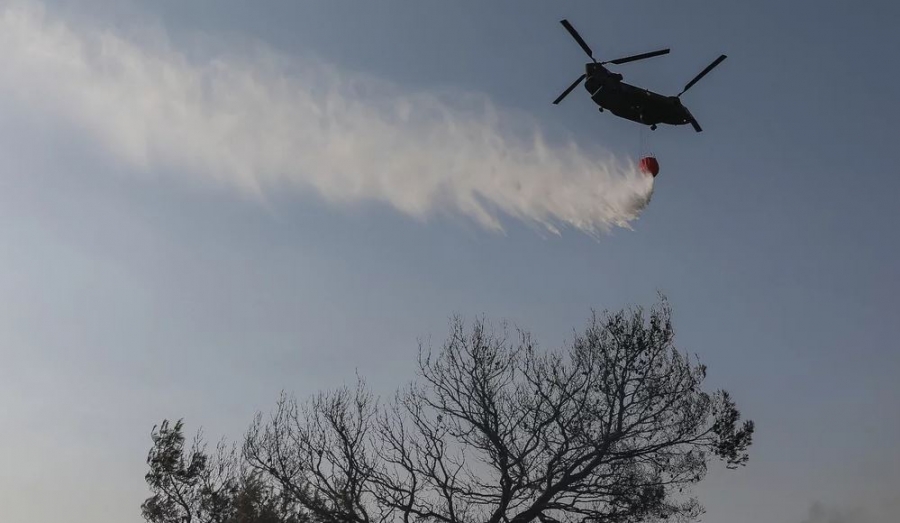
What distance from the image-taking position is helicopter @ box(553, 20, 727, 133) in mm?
25234

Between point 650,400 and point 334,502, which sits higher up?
point 650,400

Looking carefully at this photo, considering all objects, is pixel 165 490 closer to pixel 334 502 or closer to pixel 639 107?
pixel 334 502

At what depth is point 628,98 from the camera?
25781mm

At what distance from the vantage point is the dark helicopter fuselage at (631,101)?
25.3 metres

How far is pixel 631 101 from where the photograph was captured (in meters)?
25.9

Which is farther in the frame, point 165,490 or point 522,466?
point 165,490

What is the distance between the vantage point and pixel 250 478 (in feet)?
86.7

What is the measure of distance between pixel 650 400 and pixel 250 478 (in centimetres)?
1385

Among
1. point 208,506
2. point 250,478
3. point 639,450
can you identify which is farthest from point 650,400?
point 208,506

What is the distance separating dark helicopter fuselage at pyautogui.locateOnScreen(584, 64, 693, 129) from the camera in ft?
83.0

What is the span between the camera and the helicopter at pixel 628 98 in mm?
25234

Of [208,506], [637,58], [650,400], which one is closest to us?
[637,58]

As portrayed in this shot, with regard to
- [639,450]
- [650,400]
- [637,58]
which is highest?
[637,58]

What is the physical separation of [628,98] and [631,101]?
0.57 feet
